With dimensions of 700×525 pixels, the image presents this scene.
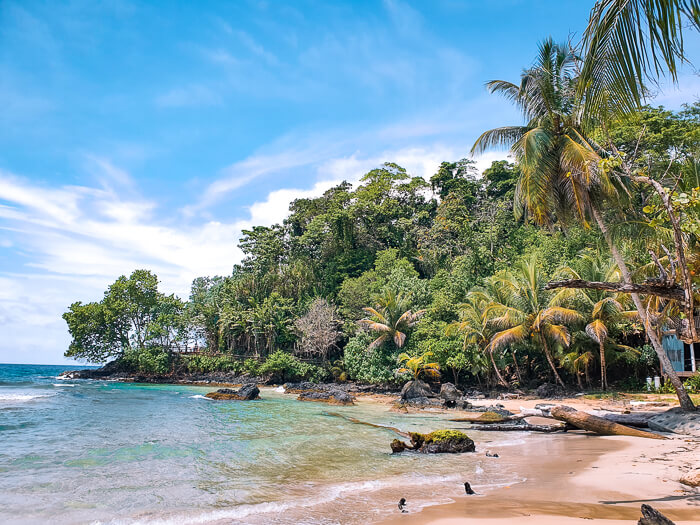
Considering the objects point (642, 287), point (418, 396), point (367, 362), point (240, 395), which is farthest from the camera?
point (367, 362)

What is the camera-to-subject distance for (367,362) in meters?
29.4

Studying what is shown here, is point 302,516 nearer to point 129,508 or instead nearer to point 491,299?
point 129,508

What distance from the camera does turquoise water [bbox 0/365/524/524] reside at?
5.93m

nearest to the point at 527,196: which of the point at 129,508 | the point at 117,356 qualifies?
the point at 129,508

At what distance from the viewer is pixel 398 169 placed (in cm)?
4341

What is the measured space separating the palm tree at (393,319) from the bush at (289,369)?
25.7 ft

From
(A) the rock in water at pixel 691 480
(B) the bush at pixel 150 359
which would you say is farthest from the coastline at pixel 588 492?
(B) the bush at pixel 150 359

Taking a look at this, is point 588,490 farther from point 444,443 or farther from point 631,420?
point 631,420

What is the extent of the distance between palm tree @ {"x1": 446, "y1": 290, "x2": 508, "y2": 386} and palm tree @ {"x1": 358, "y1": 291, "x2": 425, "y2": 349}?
3.73 metres

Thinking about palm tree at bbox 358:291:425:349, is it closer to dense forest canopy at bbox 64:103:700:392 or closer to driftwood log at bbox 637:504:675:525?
dense forest canopy at bbox 64:103:700:392

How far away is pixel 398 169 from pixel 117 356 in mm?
34714

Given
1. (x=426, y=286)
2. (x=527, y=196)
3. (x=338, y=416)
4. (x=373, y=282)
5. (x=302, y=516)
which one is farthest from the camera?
(x=373, y=282)

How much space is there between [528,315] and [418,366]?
6810mm

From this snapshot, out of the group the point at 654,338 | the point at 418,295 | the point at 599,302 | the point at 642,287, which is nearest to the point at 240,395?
the point at 418,295
